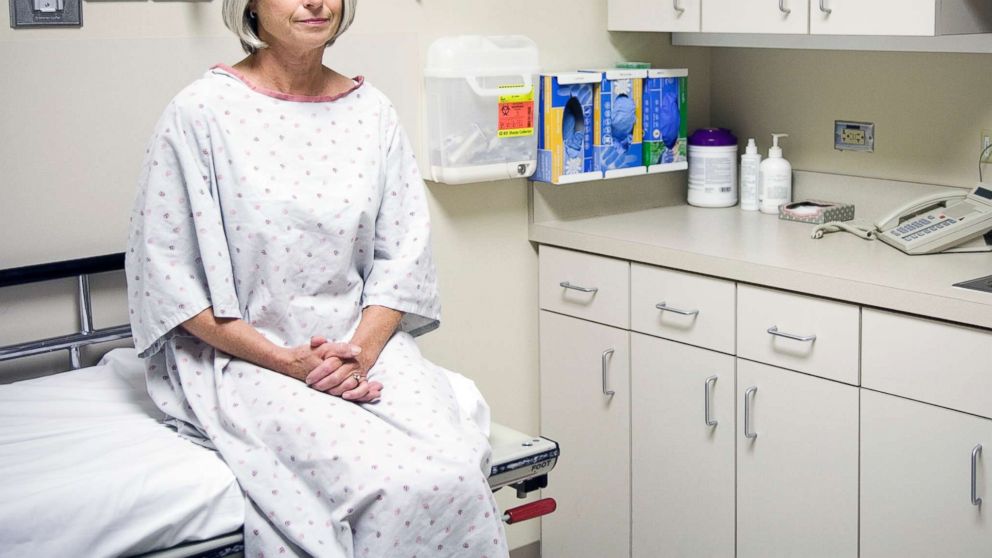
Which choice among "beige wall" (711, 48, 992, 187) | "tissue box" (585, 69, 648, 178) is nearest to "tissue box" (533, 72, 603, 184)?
"tissue box" (585, 69, 648, 178)

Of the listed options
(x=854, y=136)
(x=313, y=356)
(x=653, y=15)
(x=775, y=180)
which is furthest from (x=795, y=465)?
(x=653, y=15)

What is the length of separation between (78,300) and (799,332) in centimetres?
138

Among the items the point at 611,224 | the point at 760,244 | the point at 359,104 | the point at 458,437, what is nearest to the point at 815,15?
the point at 760,244

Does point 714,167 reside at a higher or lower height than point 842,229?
higher

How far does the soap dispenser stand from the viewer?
279 cm

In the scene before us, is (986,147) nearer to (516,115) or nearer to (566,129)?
(566,129)

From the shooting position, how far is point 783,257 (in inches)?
91.4

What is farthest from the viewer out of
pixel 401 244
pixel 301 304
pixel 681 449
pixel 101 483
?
pixel 681 449

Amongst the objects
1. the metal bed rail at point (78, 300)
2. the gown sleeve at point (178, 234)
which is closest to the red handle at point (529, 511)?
the gown sleeve at point (178, 234)

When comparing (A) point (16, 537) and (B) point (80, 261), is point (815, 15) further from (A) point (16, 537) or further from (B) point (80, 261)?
(A) point (16, 537)

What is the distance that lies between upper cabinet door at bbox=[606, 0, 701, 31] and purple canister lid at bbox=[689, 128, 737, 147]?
31 centimetres

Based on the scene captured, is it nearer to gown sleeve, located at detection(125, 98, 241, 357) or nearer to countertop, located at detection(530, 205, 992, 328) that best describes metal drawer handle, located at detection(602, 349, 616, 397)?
countertop, located at detection(530, 205, 992, 328)

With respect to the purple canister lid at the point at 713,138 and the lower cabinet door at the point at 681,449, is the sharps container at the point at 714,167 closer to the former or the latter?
the purple canister lid at the point at 713,138

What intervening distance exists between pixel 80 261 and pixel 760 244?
137cm
